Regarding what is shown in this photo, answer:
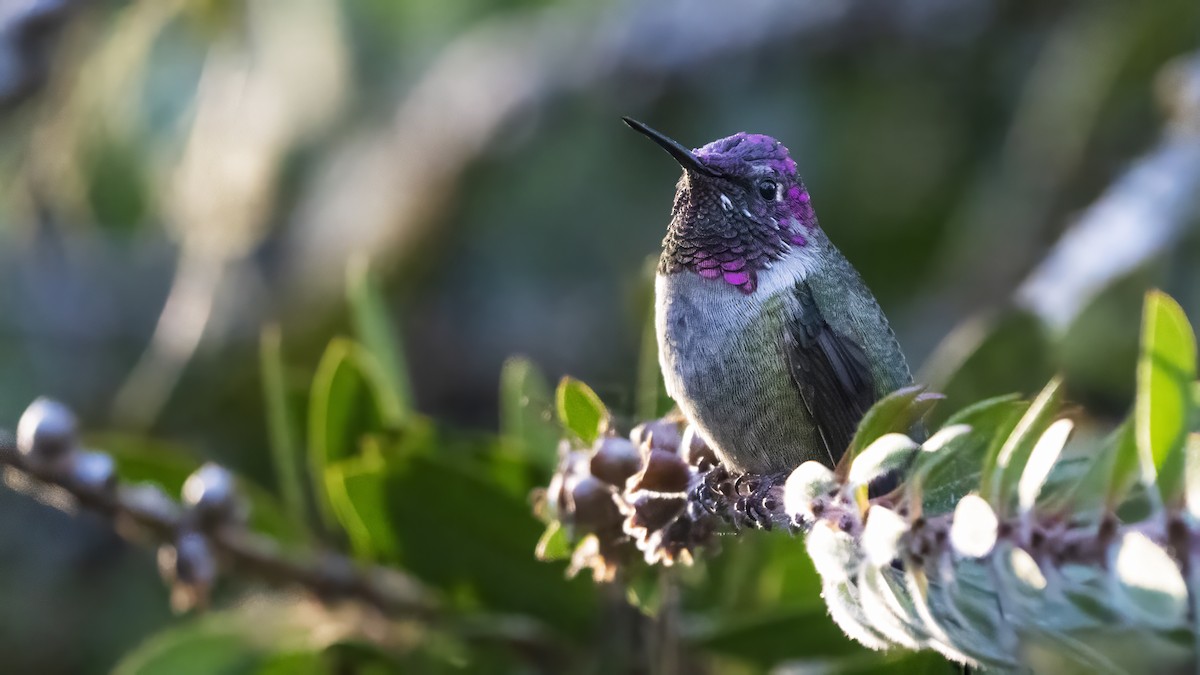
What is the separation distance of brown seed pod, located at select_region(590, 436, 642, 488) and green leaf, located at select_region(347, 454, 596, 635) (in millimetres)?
318

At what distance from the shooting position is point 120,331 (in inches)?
82.9

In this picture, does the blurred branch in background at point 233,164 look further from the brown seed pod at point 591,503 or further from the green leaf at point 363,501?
the brown seed pod at point 591,503

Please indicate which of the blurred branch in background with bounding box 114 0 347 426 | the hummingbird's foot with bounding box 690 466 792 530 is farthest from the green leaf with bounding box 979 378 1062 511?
the blurred branch in background with bounding box 114 0 347 426

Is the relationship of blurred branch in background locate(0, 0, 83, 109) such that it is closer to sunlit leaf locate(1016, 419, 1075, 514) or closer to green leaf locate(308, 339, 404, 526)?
green leaf locate(308, 339, 404, 526)

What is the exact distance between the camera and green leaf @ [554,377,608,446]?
0.71 metres

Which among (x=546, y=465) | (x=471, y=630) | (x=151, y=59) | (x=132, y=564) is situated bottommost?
(x=132, y=564)

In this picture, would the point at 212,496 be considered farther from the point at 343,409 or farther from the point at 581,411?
the point at 581,411

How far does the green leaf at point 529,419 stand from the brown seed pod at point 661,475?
0.28 m

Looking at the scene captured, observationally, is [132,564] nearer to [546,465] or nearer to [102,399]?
[102,399]

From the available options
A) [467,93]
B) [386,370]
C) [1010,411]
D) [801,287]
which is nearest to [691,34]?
[467,93]

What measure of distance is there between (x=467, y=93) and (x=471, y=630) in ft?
3.84

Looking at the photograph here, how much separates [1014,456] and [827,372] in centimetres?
27

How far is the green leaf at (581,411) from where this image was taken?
0.71 metres

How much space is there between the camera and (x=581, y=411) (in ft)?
2.36
